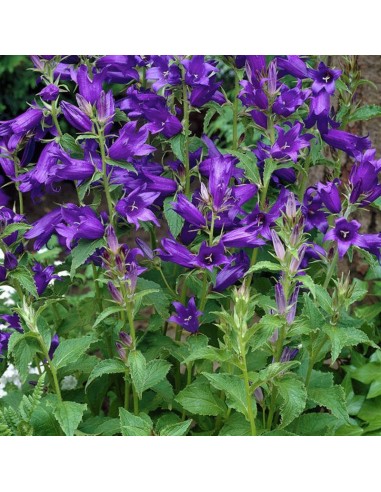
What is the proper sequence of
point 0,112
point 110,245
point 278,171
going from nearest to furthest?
point 110,245
point 278,171
point 0,112

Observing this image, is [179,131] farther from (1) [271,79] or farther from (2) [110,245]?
(2) [110,245]

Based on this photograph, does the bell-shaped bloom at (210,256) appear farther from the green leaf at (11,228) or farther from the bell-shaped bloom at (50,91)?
the bell-shaped bloom at (50,91)

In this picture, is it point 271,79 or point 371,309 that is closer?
point 271,79

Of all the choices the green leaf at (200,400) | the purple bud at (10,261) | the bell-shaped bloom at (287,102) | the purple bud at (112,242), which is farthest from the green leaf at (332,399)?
the purple bud at (10,261)

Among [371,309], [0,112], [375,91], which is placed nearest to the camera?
[371,309]

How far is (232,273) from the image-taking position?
2.31 metres

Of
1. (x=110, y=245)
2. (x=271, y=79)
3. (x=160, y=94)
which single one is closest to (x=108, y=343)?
(x=110, y=245)

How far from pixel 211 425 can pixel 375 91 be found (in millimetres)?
1941

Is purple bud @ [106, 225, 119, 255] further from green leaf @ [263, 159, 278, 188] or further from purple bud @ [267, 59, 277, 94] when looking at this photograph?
purple bud @ [267, 59, 277, 94]

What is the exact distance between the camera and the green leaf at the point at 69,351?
2268mm

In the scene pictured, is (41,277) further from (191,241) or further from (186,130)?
(186,130)

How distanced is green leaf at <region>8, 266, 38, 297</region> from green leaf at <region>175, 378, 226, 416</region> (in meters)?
0.55

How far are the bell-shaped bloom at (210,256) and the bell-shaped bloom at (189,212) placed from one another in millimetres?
73

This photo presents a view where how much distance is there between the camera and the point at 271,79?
2281 millimetres
